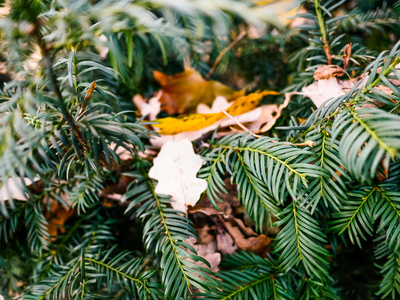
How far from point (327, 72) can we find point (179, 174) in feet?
1.14

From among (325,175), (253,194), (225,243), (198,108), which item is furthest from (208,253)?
(198,108)

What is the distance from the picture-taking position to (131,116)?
662 mm

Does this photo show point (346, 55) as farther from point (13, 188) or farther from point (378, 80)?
point (13, 188)

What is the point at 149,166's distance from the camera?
580 mm

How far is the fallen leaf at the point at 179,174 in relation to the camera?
0.49 metres

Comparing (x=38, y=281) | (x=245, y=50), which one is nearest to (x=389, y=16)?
(x=245, y=50)

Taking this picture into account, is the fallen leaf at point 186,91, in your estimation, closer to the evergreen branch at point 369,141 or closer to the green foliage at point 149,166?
the green foliage at point 149,166

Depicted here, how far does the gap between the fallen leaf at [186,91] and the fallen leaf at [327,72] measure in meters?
0.27

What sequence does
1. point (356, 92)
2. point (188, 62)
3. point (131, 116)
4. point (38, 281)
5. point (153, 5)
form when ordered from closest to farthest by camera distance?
point (153, 5)
point (356, 92)
point (38, 281)
point (131, 116)
point (188, 62)

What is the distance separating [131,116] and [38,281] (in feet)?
1.27

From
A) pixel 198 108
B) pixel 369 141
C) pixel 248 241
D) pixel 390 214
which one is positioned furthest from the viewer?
pixel 198 108

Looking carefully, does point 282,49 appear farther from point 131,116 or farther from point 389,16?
point 131,116

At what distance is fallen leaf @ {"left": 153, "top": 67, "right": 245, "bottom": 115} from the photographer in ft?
2.64

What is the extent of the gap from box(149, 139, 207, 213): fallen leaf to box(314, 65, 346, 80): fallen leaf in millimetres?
286
